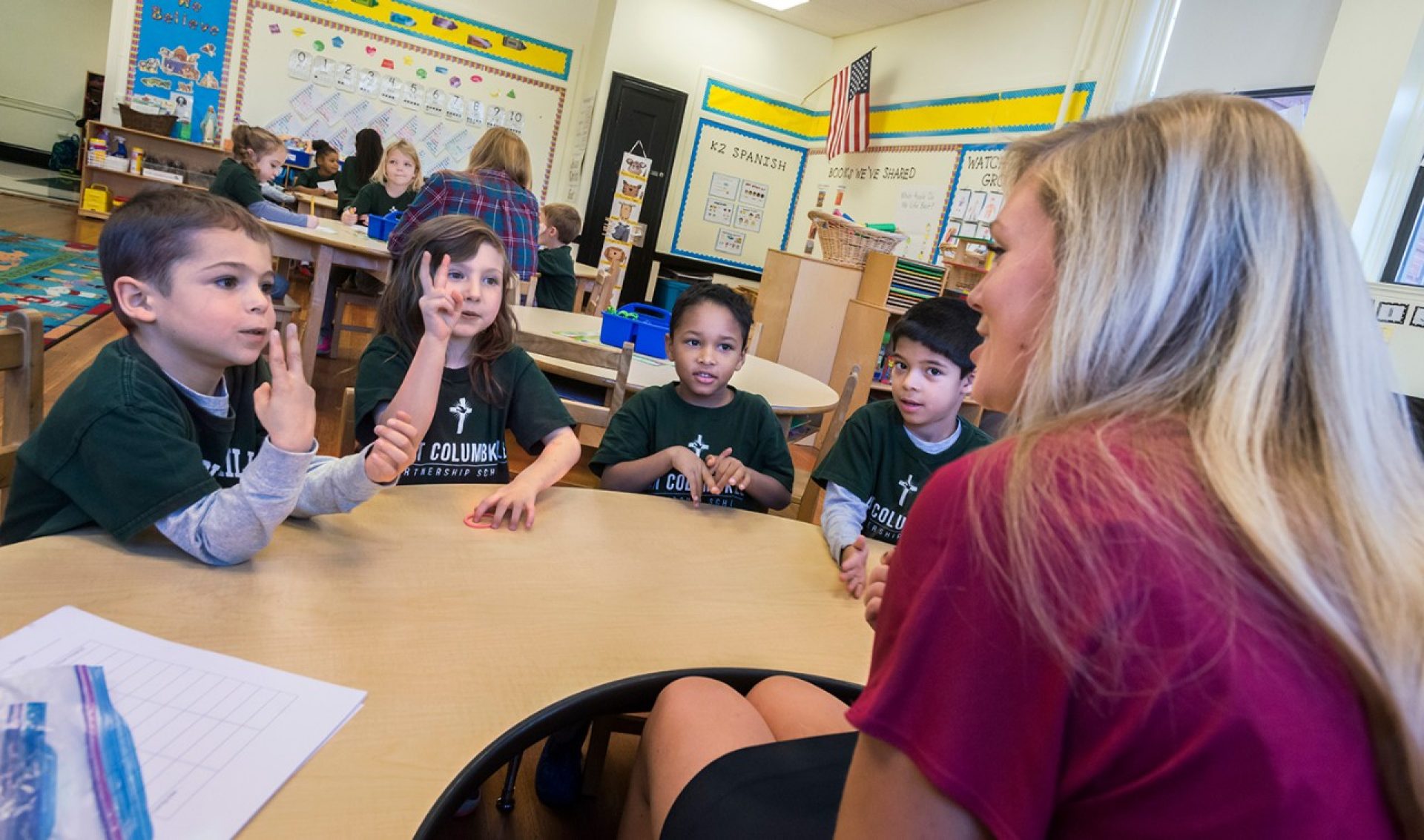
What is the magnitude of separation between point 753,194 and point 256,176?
4.73 m

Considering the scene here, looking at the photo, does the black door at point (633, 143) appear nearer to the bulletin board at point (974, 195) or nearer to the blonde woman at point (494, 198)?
the bulletin board at point (974, 195)

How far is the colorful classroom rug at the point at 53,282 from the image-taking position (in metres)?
3.96

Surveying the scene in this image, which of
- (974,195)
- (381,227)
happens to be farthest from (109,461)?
(974,195)

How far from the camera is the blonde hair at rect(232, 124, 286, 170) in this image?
4125 mm

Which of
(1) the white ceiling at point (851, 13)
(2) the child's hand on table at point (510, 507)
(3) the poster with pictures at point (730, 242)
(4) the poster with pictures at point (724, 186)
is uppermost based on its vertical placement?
(1) the white ceiling at point (851, 13)

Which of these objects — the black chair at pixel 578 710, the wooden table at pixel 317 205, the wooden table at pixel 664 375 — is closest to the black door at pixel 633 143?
the wooden table at pixel 317 205

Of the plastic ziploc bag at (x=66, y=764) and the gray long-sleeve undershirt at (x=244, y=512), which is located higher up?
the gray long-sleeve undershirt at (x=244, y=512)

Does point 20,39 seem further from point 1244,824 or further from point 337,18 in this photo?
point 1244,824

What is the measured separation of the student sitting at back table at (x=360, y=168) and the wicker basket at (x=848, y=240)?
10.3 feet

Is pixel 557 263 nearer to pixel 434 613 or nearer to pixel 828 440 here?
pixel 828 440

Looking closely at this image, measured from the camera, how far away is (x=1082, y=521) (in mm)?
440

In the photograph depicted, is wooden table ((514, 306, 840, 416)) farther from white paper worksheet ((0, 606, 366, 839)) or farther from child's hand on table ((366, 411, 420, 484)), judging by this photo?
white paper worksheet ((0, 606, 366, 839))

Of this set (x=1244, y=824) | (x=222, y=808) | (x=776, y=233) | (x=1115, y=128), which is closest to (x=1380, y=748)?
(x=1244, y=824)

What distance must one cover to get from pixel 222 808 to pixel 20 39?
13598 millimetres
